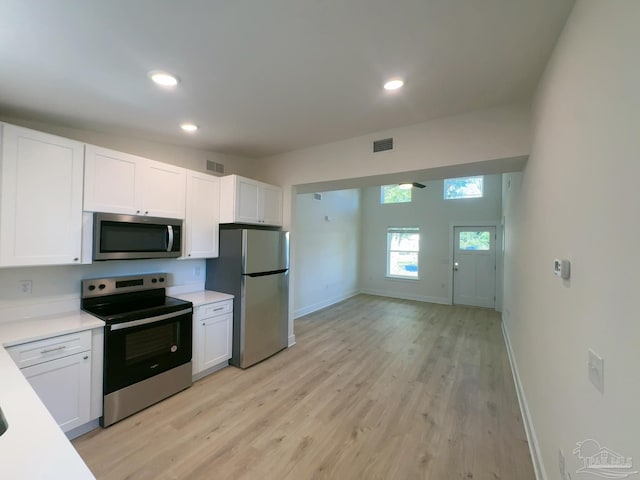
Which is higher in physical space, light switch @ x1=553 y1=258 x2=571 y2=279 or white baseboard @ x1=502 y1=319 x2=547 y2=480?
light switch @ x1=553 y1=258 x2=571 y2=279

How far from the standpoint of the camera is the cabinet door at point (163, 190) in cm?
274

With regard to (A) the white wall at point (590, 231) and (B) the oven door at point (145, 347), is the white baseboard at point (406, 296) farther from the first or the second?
(B) the oven door at point (145, 347)

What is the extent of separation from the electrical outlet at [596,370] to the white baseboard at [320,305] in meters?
4.75

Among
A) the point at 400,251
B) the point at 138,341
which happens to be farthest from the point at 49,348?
the point at 400,251

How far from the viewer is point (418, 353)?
12.6 ft

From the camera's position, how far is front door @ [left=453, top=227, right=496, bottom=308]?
6.40 m

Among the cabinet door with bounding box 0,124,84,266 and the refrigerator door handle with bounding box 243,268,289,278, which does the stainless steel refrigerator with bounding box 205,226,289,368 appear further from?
the cabinet door with bounding box 0,124,84,266

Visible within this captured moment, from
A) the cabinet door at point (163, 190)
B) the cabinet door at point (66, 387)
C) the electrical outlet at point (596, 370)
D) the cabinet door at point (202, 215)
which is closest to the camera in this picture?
the electrical outlet at point (596, 370)

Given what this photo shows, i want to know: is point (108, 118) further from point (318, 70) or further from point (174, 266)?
point (318, 70)

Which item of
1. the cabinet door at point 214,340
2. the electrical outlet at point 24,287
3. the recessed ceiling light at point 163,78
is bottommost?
the cabinet door at point 214,340

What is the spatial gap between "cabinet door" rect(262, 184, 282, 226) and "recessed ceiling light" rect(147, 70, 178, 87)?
1.75m

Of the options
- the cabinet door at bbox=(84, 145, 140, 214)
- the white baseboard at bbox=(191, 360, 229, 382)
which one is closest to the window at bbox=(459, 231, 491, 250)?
the white baseboard at bbox=(191, 360, 229, 382)

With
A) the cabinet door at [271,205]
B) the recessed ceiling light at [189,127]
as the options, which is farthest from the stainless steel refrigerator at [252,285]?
the recessed ceiling light at [189,127]

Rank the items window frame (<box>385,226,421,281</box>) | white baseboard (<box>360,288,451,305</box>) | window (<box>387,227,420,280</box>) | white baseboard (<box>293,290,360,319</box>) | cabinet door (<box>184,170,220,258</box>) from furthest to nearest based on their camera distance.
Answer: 1. window (<box>387,227,420,280</box>)
2. window frame (<box>385,226,421,281</box>)
3. white baseboard (<box>360,288,451,305</box>)
4. white baseboard (<box>293,290,360,319</box>)
5. cabinet door (<box>184,170,220,258</box>)
